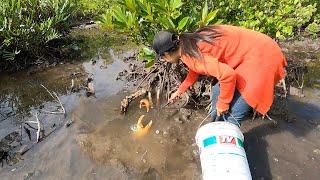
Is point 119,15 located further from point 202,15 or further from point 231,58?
point 231,58

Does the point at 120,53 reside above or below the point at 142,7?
below

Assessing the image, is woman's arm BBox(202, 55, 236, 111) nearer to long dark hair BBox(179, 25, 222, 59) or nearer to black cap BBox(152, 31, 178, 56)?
long dark hair BBox(179, 25, 222, 59)

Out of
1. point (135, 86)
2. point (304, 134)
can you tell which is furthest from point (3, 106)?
point (304, 134)

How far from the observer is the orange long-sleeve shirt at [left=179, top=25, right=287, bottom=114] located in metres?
3.53

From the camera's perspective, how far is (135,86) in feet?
20.2

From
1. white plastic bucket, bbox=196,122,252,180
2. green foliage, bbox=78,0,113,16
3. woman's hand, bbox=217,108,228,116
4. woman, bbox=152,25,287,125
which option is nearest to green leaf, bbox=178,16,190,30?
woman, bbox=152,25,287,125

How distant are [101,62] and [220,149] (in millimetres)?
4479

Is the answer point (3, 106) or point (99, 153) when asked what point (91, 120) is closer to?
point (99, 153)

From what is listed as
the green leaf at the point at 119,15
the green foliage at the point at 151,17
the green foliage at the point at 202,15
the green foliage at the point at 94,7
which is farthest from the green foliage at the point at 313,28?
the green foliage at the point at 94,7

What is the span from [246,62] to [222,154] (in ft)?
2.82

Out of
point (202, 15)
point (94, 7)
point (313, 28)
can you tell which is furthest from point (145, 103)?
point (94, 7)

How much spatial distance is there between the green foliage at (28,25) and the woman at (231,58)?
3.99m

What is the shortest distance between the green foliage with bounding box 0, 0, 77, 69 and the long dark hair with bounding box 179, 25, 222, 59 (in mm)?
4072

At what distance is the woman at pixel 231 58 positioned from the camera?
3425 millimetres
